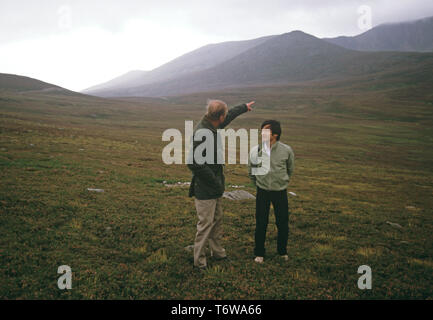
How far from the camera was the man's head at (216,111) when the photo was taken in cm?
612

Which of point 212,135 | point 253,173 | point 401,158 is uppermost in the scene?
point 212,135

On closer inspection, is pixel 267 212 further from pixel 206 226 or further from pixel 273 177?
pixel 206 226

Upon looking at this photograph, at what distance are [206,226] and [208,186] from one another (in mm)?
1008

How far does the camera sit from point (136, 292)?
5.80 meters

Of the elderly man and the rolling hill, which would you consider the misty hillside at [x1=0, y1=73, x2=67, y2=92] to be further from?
the elderly man

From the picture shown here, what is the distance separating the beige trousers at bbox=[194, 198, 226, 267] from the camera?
645 centimetres

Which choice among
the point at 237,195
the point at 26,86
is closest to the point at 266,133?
the point at 237,195

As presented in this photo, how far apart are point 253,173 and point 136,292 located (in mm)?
3997

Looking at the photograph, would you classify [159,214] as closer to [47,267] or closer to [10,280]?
[47,267]

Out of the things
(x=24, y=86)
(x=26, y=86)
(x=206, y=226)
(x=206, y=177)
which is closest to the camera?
(x=206, y=177)

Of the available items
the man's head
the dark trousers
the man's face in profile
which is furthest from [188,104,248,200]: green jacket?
the dark trousers

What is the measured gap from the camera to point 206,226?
21.3 feet
